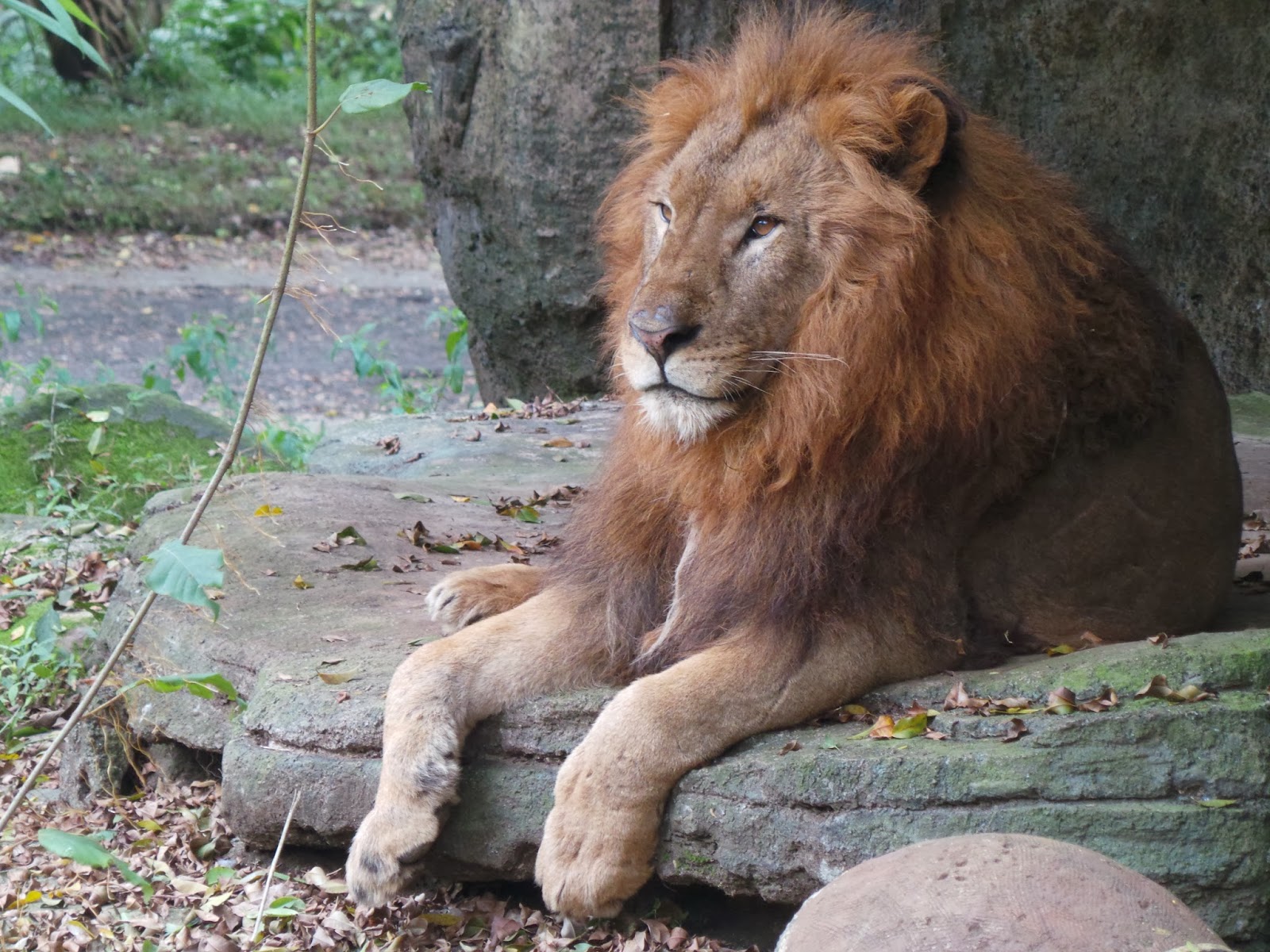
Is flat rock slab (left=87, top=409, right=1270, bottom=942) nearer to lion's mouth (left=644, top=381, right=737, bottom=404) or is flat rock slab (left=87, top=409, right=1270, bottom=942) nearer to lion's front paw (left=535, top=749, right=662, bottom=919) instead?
lion's front paw (left=535, top=749, right=662, bottom=919)

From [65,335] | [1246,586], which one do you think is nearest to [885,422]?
[1246,586]

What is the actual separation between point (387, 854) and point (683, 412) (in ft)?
4.09

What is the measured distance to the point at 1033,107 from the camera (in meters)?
7.39

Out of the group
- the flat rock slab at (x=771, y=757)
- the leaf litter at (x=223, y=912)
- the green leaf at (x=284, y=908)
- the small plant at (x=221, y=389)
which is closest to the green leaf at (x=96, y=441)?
the small plant at (x=221, y=389)

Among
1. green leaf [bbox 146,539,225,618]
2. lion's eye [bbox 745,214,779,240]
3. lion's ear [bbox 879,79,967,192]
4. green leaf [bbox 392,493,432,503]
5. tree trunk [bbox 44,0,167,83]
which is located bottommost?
green leaf [bbox 392,493,432,503]

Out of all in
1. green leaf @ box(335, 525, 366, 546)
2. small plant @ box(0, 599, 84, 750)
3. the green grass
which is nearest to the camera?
small plant @ box(0, 599, 84, 750)

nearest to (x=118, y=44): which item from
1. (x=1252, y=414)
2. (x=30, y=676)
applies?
(x=30, y=676)

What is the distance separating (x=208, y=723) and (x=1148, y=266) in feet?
17.3

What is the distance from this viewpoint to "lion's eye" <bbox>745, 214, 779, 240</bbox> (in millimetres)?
3350

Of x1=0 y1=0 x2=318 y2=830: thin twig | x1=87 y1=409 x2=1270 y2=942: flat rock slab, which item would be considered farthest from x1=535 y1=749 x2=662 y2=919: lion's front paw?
x1=0 y1=0 x2=318 y2=830: thin twig

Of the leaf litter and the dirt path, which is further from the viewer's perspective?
the dirt path

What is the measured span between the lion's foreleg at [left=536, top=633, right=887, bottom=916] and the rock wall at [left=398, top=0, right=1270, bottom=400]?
4457mm

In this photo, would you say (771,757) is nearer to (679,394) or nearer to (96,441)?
(679,394)

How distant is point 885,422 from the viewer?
3350 mm
